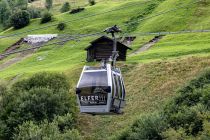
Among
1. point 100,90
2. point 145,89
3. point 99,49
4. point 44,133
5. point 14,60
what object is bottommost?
point 14,60

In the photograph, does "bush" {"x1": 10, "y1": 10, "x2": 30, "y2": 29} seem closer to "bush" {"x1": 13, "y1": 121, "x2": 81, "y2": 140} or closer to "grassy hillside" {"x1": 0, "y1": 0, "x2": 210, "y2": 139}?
"grassy hillside" {"x1": 0, "y1": 0, "x2": 210, "y2": 139}

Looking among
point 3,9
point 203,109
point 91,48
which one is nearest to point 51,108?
point 203,109

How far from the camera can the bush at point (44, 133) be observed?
4359cm

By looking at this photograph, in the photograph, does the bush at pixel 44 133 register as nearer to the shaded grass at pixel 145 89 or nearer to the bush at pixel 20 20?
the shaded grass at pixel 145 89

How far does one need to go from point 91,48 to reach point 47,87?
2423 centimetres

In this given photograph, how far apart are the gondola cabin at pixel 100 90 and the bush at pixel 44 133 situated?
12.0 m

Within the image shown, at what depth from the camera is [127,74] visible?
62781mm

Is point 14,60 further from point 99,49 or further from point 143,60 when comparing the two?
point 143,60

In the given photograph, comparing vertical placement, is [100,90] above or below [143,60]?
above

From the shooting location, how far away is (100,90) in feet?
101

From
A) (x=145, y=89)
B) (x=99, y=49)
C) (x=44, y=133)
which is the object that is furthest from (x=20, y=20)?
(x=44, y=133)

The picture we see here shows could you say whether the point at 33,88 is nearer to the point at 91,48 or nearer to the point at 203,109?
the point at 203,109

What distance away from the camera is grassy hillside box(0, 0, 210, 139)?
5331 cm

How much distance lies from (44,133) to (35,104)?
24.4 ft
